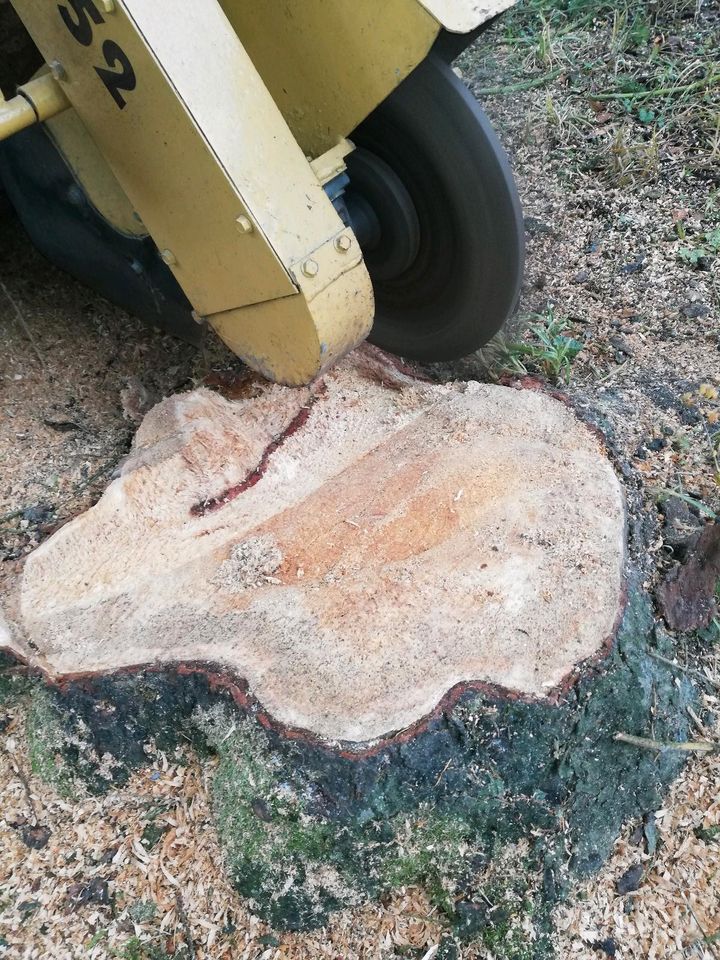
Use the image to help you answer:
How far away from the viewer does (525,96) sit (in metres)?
4.05

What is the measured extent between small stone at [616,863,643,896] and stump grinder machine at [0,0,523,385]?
1373mm

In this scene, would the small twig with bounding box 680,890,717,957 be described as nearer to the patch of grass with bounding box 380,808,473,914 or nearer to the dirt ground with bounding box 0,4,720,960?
the dirt ground with bounding box 0,4,720,960

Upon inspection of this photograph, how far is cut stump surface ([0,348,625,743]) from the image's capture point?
1.84m

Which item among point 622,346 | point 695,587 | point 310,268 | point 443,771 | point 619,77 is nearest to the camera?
point 443,771

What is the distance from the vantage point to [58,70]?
210 cm

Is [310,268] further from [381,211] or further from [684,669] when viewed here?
[684,669]

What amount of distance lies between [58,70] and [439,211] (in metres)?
1.05

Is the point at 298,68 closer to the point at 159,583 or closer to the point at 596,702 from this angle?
the point at 159,583

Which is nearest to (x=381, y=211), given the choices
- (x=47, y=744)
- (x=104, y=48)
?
(x=104, y=48)

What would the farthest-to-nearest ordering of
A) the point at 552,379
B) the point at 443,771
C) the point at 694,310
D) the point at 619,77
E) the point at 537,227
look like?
the point at 619,77, the point at 537,227, the point at 694,310, the point at 552,379, the point at 443,771

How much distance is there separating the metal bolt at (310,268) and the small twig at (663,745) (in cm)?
124

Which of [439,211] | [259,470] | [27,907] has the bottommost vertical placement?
[27,907]

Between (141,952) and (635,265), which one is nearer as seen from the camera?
(141,952)

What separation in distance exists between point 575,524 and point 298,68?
1.35 meters
